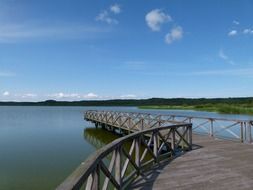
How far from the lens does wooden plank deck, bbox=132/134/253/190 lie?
209 inches

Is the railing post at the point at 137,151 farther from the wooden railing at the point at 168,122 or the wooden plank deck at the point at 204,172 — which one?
the wooden railing at the point at 168,122

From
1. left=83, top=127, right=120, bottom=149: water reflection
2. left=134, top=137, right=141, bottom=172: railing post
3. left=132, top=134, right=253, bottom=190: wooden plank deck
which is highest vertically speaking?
left=134, top=137, right=141, bottom=172: railing post

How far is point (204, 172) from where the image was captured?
6277 millimetres

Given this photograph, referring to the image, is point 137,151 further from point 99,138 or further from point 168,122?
point 99,138

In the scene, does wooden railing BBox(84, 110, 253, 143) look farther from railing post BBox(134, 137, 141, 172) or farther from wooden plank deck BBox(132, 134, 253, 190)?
railing post BBox(134, 137, 141, 172)

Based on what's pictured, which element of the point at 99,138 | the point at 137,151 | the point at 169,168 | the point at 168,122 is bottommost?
the point at 99,138

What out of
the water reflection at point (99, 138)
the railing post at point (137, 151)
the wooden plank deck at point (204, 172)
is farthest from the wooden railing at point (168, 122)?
the railing post at point (137, 151)

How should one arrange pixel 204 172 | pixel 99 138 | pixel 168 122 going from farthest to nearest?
pixel 99 138, pixel 168 122, pixel 204 172

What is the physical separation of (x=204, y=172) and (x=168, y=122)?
6438mm

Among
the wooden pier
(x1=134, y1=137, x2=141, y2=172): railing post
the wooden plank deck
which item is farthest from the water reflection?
(x1=134, y1=137, x2=141, y2=172): railing post

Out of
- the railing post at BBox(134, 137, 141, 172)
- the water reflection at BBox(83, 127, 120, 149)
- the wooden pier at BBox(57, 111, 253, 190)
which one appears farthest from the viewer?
the water reflection at BBox(83, 127, 120, 149)

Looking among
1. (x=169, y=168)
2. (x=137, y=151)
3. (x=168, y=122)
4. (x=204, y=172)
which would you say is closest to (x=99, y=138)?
(x=168, y=122)

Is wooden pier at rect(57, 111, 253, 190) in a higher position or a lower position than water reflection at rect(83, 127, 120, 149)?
higher

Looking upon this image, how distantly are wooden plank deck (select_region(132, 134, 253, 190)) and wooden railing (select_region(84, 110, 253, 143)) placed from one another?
281 cm
